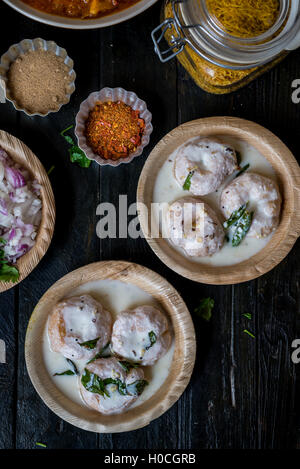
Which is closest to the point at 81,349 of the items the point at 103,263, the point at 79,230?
the point at 103,263

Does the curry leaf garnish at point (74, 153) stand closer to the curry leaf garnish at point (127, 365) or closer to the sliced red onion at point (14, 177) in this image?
the sliced red onion at point (14, 177)

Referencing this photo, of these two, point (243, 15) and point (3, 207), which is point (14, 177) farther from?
point (243, 15)

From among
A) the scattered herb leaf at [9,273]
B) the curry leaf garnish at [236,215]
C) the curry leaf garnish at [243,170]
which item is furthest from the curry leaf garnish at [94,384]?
the curry leaf garnish at [243,170]

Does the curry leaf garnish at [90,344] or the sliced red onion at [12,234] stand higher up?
the sliced red onion at [12,234]


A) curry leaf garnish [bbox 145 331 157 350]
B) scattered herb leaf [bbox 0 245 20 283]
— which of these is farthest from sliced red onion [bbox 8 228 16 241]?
curry leaf garnish [bbox 145 331 157 350]

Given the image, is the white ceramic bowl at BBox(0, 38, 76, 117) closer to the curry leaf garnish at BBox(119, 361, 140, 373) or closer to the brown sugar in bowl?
the brown sugar in bowl

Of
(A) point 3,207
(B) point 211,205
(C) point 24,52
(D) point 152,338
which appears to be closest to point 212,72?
(B) point 211,205
